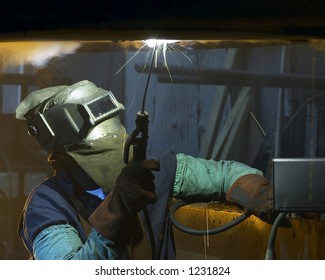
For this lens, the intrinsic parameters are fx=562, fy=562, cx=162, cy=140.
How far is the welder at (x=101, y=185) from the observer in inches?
93.5

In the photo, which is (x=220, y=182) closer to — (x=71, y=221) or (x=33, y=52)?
(x=71, y=221)

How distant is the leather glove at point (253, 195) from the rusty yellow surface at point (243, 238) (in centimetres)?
3

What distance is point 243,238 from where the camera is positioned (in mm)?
2371

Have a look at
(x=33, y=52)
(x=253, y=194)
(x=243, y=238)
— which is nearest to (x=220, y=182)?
(x=253, y=194)

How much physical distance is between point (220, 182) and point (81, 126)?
65 centimetres

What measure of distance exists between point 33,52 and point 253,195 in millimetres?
1137

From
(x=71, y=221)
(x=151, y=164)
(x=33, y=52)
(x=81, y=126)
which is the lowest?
(x=71, y=221)

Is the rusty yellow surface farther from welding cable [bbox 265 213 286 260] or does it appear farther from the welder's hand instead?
the welder's hand

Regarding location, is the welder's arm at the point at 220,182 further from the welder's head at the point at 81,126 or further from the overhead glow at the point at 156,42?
the overhead glow at the point at 156,42

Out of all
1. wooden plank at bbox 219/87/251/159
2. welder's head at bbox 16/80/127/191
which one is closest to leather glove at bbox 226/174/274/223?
wooden plank at bbox 219/87/251/159

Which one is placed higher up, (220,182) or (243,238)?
(220,182)

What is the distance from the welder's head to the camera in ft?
7.91

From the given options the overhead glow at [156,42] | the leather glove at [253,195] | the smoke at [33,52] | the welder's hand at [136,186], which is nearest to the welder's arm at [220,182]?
the leather glove at [253,195]

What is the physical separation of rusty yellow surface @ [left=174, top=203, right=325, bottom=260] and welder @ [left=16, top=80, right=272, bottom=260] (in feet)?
0.17
